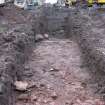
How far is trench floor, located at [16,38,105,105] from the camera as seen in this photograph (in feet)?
27.4

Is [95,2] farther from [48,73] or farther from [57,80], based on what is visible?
[57,80]

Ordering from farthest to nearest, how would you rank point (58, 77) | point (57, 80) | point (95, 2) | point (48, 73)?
point (95, 2) < point (48, 73) < point (58, 77) < point (57, 80)

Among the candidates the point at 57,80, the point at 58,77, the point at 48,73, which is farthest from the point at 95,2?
the point at 57,80

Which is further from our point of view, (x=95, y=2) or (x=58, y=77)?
(x=95, y=2)

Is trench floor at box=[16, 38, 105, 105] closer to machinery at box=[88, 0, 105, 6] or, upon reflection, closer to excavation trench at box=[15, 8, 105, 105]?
excavation trench at box=[15, 8, 105, 105]

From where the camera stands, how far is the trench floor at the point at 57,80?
8.35 metres

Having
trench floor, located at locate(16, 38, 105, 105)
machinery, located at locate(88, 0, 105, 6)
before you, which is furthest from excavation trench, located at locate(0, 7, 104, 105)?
machinery, located at locate(88, 0, 105, 6)

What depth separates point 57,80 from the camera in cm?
1026

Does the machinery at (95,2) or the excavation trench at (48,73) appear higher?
the machinery at (95,2)

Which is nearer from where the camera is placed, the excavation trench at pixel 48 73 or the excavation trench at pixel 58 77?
the excavation trench at pixel 48 73

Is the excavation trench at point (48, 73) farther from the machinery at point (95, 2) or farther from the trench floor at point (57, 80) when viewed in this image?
the machinery at point (95, 2)

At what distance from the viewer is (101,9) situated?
25.0 metres

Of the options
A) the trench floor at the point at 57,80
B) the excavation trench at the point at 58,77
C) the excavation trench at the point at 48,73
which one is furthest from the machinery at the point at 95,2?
the trench floor at the point at 57,80

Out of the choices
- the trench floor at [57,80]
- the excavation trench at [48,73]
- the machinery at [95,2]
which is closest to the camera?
the excavation trench at [48,73]
